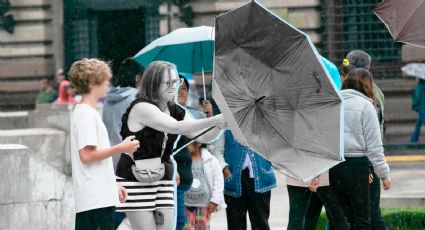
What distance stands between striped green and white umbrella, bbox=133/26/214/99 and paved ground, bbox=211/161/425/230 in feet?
9.11

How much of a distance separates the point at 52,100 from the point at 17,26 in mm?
2663

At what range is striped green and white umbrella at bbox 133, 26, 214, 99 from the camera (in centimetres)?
1023

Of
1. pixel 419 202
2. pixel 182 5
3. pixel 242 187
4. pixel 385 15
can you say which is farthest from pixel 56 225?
pixel 182 5

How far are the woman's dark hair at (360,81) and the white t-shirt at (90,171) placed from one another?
8.75 ft

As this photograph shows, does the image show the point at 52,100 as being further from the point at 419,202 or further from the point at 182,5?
Result: the point at 419,202

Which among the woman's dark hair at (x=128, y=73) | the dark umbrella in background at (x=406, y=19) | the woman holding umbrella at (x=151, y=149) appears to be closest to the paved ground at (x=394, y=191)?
the dark umbrella in background at (x=406, y=19)

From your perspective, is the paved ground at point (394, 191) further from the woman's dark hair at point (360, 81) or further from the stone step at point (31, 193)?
the woman's dark hair at point (360, 81)

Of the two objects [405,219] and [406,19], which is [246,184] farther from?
[405,219]

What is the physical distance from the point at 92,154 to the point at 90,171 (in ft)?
0.33

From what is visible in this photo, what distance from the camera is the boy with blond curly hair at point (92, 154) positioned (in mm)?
7469

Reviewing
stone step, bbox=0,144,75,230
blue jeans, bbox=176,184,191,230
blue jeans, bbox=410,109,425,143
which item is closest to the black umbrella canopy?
blue jeans, bbox=176,184,191,230

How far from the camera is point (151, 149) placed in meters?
8.17

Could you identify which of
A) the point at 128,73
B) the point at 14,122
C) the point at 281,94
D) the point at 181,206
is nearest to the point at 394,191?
the point at 14,122

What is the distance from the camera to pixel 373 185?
10016 mm
